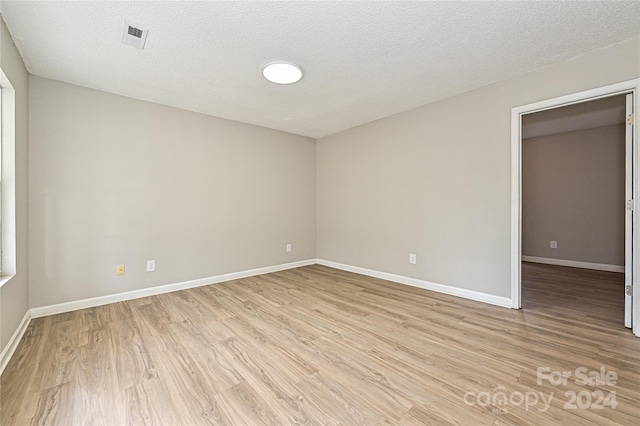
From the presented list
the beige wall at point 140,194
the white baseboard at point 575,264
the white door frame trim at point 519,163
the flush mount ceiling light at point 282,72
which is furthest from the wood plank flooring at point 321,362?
the flush mount ceiling light at point 282,72

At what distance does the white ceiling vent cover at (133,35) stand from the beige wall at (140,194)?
120 centimetres

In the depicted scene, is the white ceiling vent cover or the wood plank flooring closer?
the wood plank flooring

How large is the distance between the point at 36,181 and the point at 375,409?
3.43 metres

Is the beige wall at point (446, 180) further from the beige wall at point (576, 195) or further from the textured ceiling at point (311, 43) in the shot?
the beige wall at point (576, 195)

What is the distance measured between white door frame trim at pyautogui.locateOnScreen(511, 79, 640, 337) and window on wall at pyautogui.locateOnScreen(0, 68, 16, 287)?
168 inches

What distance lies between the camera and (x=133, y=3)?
1.65 meters

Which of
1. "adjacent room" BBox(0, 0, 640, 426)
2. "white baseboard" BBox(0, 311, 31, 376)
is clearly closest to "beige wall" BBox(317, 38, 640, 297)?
"adjacent room" BBox(0, 0, 640, 426)

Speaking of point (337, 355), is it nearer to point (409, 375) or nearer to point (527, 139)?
point (409, 375)

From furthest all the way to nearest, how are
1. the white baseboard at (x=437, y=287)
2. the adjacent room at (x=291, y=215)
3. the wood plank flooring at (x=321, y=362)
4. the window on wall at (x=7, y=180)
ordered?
the white baseboard at (x=437, y=287), the window on wall at (x=7, y=180), the adjacent room at (x=291, y=215), the wood plank flooring at (x=321, y=362)

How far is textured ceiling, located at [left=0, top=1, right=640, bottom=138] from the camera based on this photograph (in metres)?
1.73

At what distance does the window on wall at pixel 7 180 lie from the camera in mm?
1979

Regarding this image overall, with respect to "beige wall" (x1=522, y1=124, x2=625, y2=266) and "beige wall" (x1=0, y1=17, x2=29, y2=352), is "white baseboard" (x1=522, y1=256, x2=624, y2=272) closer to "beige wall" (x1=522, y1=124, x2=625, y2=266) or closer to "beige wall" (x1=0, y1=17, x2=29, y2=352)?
"beige wall" (x1=522, y1=124, x2=625, y2=266)

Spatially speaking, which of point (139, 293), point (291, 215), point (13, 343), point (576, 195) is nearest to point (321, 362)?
point (13, 343)

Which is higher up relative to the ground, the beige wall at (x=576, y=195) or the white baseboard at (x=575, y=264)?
the beige wall at (x=576, y=195)
